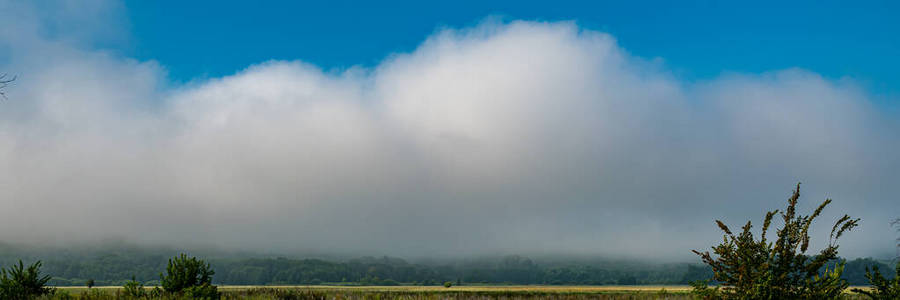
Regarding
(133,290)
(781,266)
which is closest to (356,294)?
(133,290)

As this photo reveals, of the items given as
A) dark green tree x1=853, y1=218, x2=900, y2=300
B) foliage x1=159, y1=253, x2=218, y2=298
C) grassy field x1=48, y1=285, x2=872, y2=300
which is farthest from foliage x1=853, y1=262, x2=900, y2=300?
foliage x1=159, y1=253, x2=218, y2=298

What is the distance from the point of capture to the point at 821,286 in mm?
12797

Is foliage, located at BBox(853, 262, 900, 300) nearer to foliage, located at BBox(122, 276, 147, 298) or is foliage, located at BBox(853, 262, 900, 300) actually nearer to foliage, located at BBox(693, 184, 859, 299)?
foliage, located at BBox(693, 184, 859, 299)

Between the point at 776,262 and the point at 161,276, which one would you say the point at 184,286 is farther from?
the point at 776,262

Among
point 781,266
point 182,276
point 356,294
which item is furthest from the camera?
point 356,294

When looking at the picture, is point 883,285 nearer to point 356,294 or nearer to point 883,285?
point 883,285

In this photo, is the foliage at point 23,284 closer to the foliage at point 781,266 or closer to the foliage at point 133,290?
the foliage at point 133,290

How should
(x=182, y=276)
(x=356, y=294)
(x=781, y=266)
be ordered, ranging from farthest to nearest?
(x=356, y=294) < (x=182, y=276) < (x=781, y=266)

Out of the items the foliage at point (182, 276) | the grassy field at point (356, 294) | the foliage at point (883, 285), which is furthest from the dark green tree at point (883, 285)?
the foliage at point (182, 276)

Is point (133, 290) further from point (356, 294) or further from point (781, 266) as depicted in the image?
point (781, 266)

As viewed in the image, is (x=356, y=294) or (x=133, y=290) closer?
(x=133, y=290)

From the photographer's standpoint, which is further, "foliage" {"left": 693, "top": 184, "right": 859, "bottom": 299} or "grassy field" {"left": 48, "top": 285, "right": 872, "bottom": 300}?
"grassy field" {"left": 48, "top": 285, "right": 872, "bottom": 300}

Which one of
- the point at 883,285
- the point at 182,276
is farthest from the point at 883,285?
the point at 182,276

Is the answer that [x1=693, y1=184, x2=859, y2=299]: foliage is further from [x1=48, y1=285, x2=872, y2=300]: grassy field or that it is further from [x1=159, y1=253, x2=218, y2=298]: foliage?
[x1=159, y1=253, x2=218, y2=298]: foliage
